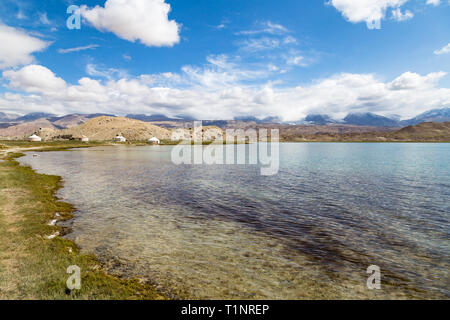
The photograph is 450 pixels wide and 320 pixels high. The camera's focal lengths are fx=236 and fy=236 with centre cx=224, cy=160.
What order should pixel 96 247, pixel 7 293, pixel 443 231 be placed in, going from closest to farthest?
pixel 7 293, pixel 96 247, pixel 443 231

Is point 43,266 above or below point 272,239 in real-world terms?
above

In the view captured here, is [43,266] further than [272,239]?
No

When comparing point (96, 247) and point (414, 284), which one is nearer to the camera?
point (414, 284)

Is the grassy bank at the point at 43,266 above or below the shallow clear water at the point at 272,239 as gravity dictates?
above

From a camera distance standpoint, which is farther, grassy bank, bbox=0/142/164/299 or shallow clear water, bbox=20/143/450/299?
shallow clear water, bbox=20/143/450/299

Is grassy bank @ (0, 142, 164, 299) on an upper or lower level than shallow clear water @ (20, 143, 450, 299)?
upper

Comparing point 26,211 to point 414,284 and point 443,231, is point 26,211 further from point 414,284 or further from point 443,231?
point 443,231

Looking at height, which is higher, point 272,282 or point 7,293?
point 7,293

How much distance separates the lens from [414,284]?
11.5 meters

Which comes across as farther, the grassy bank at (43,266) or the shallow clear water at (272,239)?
the shallow clear water at (272,239)

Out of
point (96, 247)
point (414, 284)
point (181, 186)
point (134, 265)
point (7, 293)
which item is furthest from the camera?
point (181, 186)
